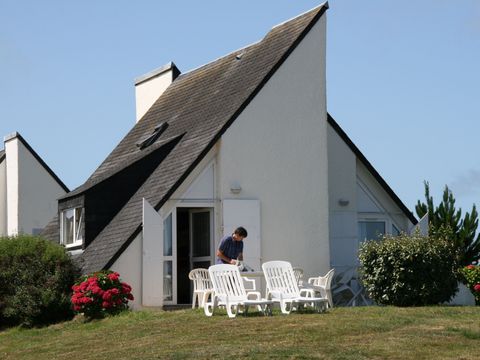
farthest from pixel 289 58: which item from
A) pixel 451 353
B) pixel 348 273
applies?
pixel 451 353

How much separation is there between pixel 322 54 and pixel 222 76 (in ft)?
12.9

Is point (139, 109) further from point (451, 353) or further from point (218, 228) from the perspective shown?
point (451, 353)

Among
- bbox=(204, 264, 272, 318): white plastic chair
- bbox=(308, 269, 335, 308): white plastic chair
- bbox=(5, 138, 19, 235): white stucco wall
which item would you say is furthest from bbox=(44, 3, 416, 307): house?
bbox=(5, 138, 19, 235): white stucco wall

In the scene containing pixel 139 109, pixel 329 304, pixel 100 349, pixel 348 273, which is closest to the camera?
pixel 100 349

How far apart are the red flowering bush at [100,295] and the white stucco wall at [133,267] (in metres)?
0.91

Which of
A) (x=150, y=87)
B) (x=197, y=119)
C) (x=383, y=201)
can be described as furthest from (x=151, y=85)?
(x=383, y=201)

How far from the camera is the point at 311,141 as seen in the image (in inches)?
1081

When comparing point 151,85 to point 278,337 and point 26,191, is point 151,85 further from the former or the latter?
point 278,337

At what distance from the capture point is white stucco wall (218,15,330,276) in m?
26.8

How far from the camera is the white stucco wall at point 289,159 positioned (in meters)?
26.8

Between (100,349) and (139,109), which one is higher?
(139,109)

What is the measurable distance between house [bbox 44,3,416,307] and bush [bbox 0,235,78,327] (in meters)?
0.79

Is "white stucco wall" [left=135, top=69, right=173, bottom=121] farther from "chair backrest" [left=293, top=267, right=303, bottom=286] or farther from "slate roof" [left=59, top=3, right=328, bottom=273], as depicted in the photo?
"chair backrest" [left=293, top=267, right=303, bottom=286]

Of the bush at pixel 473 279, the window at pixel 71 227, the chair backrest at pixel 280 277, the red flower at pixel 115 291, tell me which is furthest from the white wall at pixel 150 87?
the chair backrest at pixel 280 277
